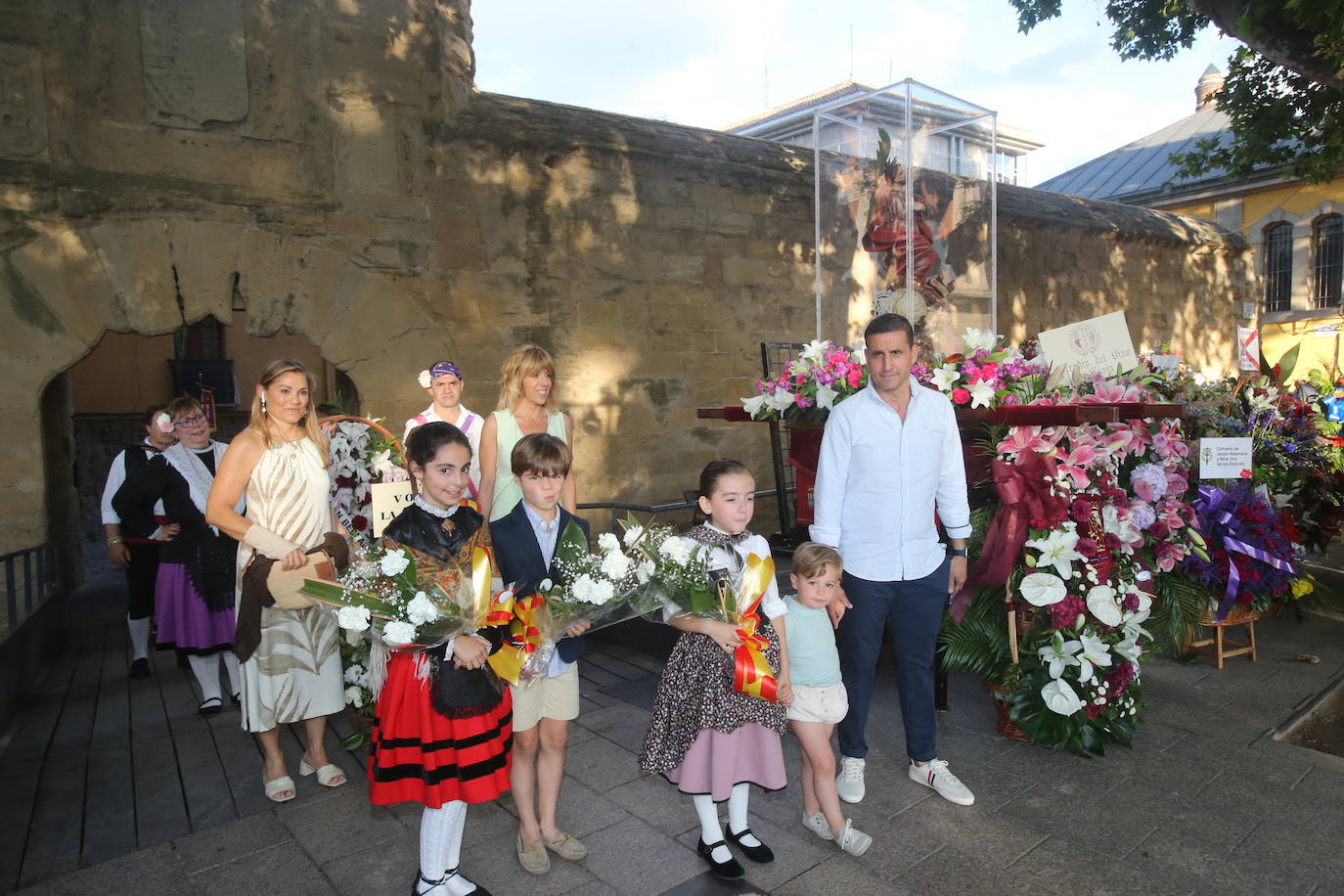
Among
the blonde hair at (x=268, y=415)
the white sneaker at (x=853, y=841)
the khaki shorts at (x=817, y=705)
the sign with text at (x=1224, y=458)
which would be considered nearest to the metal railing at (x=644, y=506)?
the blonde hair at (x=268, y=415)

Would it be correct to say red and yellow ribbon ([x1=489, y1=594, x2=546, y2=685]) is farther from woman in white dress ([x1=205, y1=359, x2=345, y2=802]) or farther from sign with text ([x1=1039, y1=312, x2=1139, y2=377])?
sign with text ([x1=1039, y1=312, x2=1139, y2=377])

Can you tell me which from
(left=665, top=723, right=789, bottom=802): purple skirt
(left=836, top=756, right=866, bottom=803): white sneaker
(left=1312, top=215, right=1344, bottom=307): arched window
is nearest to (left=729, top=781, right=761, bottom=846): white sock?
(left=665, top=723, right=789, bottom=802): purple skirt

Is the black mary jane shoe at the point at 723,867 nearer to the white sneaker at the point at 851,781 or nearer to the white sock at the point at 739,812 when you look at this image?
the white sock at the point at 739,812

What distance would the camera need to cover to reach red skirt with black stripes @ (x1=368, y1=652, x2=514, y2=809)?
8.66 ft

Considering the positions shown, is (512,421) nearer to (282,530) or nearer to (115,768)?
(282,530)

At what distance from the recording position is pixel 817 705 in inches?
116

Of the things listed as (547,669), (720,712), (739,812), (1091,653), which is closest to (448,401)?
(547,669)

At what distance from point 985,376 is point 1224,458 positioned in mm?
2174

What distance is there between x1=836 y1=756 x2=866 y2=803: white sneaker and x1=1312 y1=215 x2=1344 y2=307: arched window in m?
22.6

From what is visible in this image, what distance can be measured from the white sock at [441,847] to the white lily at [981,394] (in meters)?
2.69

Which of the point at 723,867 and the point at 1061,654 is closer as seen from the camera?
the point at 723,867

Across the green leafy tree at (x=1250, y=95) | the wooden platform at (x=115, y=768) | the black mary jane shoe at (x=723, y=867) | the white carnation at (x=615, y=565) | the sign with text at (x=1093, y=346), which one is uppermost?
the green leafy tree at (x=1250, y=95)

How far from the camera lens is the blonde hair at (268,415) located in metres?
3.42

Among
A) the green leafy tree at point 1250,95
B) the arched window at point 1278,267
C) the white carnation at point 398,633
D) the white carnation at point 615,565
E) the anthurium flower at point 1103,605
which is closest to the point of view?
the white carnation at point 398,633
